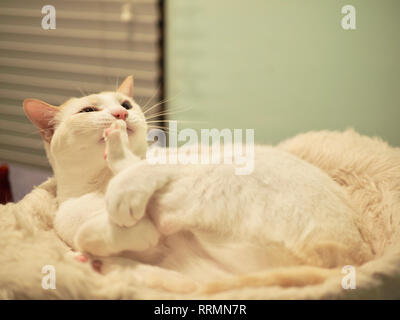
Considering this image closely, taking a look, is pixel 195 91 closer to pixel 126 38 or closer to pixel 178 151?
pixel 126 38

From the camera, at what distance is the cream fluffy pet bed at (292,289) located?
48 centimetres

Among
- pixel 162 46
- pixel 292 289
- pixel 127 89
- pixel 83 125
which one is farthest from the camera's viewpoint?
pixel 162 46

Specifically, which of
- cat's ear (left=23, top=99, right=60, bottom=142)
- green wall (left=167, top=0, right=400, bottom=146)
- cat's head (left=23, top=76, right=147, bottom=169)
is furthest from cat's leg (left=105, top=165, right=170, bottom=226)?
green wall (left=167, top=0, right=400, bottom=146)

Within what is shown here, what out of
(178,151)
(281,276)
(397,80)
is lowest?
(281,276)

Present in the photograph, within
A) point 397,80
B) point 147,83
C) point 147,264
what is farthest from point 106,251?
point 397,80

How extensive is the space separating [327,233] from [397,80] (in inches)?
20.4

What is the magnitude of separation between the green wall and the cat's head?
38 cm

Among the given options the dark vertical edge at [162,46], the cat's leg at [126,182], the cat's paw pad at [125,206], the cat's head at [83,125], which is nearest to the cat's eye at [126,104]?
the cat's head at [83,125]

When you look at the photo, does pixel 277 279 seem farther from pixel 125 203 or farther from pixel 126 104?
pixel 126 104

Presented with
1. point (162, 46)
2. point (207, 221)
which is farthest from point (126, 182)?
point (162, 46)

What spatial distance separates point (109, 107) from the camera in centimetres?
63

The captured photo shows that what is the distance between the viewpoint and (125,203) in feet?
1.65

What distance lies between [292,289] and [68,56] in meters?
0.80

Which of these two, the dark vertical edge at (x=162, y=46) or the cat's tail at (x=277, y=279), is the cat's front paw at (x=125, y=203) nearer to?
the cat's tail at (x=277, y=279)
